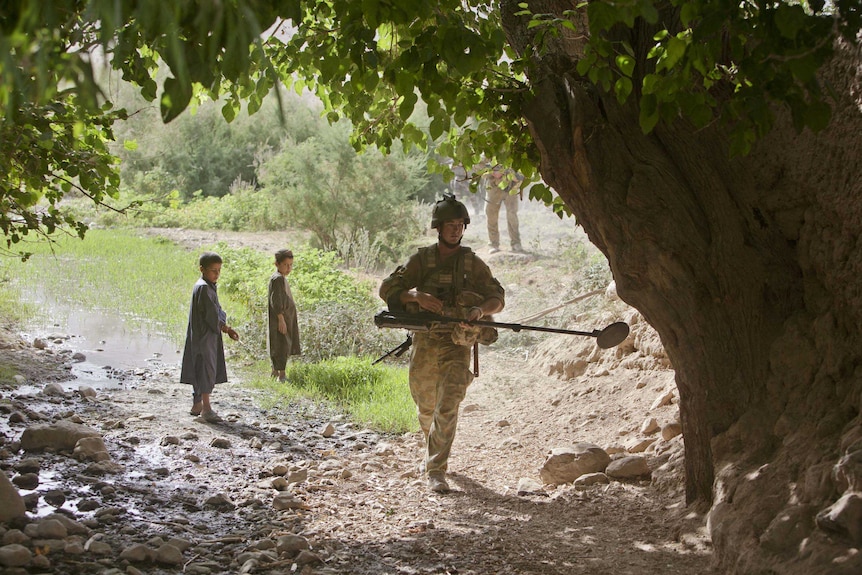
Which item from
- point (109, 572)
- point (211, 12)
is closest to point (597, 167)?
point (211, 12)

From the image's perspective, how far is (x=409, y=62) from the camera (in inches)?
149

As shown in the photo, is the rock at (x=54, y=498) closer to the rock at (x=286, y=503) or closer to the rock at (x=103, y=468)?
the rock at (x=103, y=468)

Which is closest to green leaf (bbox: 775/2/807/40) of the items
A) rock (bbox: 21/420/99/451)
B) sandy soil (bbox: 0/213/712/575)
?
sandy soil (bbox: 0/213/712/575)

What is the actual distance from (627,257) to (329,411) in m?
4.35

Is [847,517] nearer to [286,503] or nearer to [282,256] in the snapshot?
[286,503]

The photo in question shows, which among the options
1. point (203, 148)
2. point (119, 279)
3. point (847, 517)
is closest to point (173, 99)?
point (847, 517)

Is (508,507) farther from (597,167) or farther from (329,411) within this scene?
(329,411)

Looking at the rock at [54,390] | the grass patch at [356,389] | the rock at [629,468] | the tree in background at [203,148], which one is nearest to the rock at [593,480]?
the rock at [629,468]

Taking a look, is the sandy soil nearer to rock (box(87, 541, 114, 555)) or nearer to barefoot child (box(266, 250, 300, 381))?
rock (box(87, 541, 114, 555))

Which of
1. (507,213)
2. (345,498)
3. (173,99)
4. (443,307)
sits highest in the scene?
(507,213)

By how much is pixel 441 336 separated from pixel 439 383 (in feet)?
1.10

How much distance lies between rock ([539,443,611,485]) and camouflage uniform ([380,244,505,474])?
0.72 meters

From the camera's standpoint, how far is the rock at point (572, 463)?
5867mm

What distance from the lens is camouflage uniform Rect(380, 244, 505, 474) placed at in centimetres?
594
